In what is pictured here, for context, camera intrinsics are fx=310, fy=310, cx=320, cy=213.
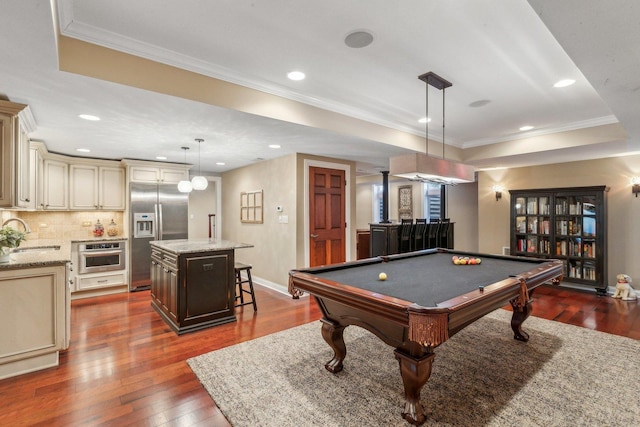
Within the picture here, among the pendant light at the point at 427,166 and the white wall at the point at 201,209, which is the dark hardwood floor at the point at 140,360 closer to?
the pendant light at the point at 427,166

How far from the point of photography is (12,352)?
2539 millimetres

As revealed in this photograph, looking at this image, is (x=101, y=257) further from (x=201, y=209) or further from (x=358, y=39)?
(x=358, y=39)

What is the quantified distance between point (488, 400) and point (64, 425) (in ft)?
9.19

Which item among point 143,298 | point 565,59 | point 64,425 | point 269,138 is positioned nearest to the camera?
point 64,425

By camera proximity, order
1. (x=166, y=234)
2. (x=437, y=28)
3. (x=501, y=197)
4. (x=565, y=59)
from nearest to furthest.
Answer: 1. (x=437, y=28)
2. (x=565, y=59)
3. (x=166, y=234)
4. (x=501, y=197)

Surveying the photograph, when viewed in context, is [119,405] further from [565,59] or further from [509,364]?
[565,59]

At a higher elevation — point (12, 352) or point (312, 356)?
point (12, 352)

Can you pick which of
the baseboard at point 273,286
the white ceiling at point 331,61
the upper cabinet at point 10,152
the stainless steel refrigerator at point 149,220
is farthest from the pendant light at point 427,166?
the stainless steel refrigerator at point 149,220

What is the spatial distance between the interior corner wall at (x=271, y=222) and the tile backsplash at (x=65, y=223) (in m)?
2.25

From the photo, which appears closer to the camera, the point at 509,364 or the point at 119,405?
the point at 119,405

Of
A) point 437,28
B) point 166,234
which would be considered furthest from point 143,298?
point 437,28

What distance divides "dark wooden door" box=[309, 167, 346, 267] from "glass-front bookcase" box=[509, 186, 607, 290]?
327 centimetres

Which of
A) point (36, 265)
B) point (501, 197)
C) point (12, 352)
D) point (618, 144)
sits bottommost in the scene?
point (12, 352)

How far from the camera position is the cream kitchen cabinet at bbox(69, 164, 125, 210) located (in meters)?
5.14
